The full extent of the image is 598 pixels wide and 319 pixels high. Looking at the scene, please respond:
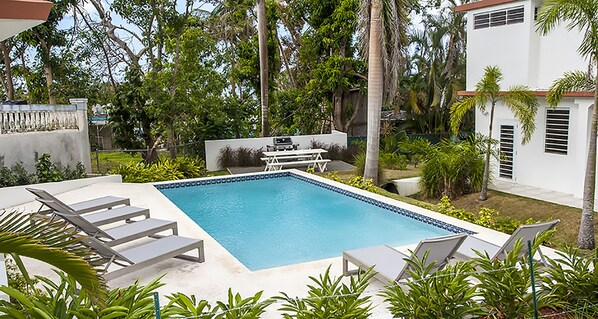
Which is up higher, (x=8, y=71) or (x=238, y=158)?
(x=8, y=71)

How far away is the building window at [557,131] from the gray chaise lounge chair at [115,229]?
1126 centimetres

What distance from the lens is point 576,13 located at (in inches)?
362

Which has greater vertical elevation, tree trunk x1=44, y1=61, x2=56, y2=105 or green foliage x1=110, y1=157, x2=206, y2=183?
tree trunk x1=44, y1=61, x2=56, y2=105

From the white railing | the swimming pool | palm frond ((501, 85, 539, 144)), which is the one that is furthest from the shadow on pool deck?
palm frond ((501, 85, 539, 144))

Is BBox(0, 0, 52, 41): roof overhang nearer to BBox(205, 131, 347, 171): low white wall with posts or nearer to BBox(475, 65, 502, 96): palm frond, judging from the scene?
BBox(475, 65, 502, 96): palm frond

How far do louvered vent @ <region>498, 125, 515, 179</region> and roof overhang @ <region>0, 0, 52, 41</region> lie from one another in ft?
45.2

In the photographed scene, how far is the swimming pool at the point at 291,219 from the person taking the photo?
9.05m

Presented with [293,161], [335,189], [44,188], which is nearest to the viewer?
[44,188]

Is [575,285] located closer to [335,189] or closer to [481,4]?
[335,189]

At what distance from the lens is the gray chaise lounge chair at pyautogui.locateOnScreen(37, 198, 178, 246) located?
23.9 ft

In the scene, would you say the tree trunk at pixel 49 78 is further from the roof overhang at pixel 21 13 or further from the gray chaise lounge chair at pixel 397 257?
the gray chaise lounge chair at pixel 397 257

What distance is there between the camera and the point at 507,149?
15938 millimetres

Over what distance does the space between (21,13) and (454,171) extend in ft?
38.6

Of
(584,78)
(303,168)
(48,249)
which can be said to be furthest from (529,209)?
(48,249)
